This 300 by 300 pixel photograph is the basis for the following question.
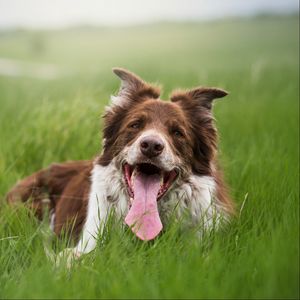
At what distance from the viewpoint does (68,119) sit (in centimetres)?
731

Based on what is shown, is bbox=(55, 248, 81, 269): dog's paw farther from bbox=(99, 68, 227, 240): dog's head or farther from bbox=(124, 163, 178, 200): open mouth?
bbox=(124, 163, 178, 200): open mouth

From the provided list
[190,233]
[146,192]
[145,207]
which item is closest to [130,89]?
[146,192]

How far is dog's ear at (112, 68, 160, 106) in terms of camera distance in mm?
5051

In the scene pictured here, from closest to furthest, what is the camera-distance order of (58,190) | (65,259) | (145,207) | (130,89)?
(65,259) → (145,207) → (130,89) → (58,190)

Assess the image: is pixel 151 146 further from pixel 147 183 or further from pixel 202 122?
pixel 202 122

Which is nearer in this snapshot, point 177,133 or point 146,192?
point 146,192

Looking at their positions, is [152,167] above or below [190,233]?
above

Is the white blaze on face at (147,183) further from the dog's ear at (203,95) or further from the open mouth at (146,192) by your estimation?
the dog's ear at (203,95)

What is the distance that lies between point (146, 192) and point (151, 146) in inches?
18.3

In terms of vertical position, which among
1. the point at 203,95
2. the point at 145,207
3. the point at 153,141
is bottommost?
the point at 145,207

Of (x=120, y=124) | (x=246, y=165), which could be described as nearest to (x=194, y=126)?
(x=120, y=124)

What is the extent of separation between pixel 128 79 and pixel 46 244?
1.71 metres

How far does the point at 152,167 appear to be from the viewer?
447 cm

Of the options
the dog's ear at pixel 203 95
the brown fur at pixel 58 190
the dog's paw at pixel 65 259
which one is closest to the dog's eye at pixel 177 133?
the dog's ear at pixel 203 95
